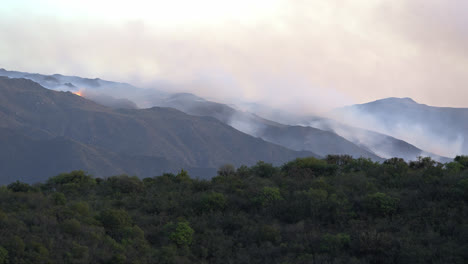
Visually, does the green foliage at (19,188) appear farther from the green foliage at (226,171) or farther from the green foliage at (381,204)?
the green foliage at (381,204)

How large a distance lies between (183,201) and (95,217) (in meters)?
7.52

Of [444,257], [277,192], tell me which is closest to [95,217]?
[277,192]

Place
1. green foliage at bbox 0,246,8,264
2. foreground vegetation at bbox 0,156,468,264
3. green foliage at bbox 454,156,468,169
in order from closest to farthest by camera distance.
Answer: green foliage at bbox 0,246,8,264
foreground vegetation at bbox 0,156,468,264
green foliage at bbox 454,156,468,169

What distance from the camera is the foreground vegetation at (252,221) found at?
24.0 metres

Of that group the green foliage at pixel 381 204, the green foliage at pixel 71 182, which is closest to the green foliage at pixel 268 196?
the green foliage at pixel 381 204

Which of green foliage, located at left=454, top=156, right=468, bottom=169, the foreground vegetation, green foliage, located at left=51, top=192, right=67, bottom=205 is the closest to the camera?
the foreground vegetation

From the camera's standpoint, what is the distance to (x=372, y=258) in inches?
954

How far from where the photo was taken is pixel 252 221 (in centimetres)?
3038

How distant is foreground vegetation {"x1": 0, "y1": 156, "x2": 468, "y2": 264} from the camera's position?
24.0m

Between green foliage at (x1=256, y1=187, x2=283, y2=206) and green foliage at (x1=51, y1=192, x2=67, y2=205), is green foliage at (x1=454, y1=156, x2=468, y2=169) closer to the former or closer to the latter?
green foliage at (x1=256, y1=187, x2=283, y2=206)

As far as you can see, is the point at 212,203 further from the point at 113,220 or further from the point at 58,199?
the point at 58,199

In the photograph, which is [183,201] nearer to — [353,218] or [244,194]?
[244,194]

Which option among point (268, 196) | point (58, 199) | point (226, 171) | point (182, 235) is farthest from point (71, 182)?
point (182, 235)

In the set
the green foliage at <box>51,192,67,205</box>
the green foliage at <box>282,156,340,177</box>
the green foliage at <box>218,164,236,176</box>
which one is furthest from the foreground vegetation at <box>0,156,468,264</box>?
the green foliage at <box>218,164,236,176</box>
